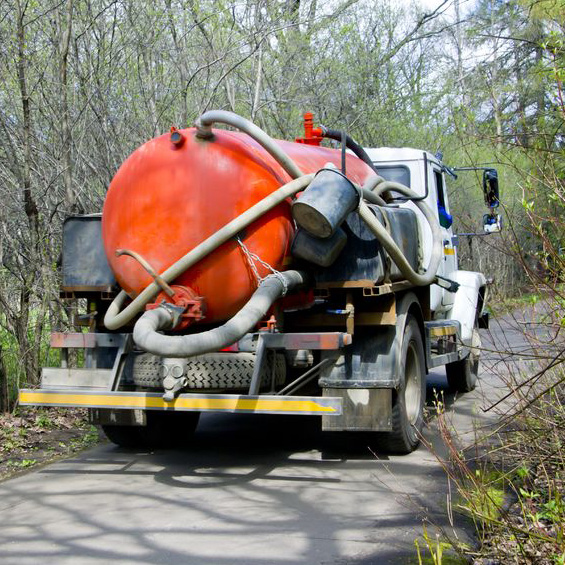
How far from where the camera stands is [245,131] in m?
5.99

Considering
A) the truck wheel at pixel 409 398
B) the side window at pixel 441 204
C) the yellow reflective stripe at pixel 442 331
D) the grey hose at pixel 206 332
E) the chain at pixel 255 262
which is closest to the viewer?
the grey hose at pixel 206 332

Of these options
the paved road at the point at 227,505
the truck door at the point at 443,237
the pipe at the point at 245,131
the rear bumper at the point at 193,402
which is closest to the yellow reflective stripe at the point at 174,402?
the rear bumper at the point at 193,402

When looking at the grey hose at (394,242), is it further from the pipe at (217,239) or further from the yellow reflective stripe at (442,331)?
the yellow reflective stripe at (442,331)

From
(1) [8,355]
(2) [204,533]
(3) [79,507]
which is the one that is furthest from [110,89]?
(2) [204,533]

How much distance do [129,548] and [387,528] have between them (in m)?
1.54

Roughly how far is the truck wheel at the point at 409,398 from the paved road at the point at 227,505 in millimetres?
162

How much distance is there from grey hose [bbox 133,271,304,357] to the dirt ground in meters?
2.00

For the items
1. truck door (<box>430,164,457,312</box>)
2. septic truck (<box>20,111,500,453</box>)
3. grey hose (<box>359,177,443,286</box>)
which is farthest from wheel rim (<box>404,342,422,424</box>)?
truck door (<box>430,164,457,312</box>)

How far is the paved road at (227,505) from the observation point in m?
4.62

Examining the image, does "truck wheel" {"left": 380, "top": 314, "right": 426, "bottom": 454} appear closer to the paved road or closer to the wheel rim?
the wheel rim

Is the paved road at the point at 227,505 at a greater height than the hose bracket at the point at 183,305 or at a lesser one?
lesser

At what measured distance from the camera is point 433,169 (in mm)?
9570

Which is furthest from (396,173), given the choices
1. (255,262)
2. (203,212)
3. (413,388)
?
(203,212)

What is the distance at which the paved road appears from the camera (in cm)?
462
